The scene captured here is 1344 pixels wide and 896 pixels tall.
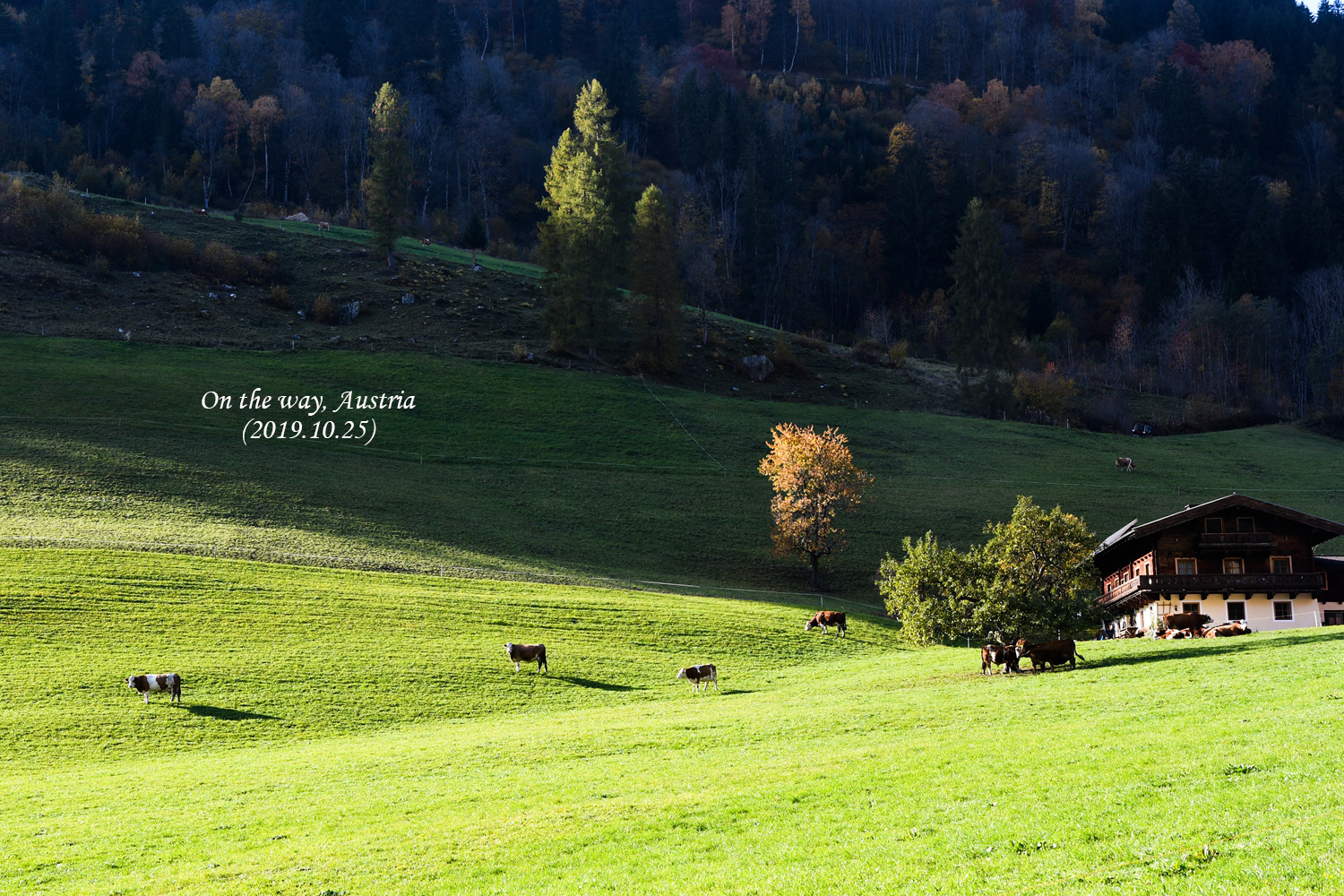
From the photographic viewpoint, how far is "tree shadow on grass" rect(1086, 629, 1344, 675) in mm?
30562

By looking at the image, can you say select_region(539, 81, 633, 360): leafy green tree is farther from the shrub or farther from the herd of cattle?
the herd of cattle

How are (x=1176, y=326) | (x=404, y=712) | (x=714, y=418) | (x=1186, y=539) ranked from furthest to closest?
(x=1176, y=326), (x=714, y=418), (x=1186, y=539), (x=404, y=712)

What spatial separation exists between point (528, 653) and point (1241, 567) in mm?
33186

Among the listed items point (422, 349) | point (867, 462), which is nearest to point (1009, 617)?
point (867, 462)

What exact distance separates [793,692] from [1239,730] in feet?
51.7

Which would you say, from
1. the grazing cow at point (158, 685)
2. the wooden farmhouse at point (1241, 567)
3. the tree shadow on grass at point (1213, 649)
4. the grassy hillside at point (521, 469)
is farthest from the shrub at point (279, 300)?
the tree shadow on grass at point (1213, 649)

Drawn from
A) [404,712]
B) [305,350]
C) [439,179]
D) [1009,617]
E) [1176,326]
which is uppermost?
[439,179]

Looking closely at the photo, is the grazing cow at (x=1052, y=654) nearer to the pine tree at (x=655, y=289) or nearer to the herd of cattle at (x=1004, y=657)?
the herd of cattle at (x=1004, y=657)

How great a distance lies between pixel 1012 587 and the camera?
36.9 meters

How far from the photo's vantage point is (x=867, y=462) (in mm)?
79688

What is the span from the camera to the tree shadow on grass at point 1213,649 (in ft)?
100

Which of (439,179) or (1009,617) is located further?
(439,179)

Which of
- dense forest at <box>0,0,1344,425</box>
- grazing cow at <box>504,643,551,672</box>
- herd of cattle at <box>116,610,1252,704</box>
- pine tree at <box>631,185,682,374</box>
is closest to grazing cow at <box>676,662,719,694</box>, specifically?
herd of cattle at <box>116,610,1252,704</box>

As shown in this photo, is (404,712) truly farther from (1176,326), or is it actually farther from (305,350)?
(1176,326)
